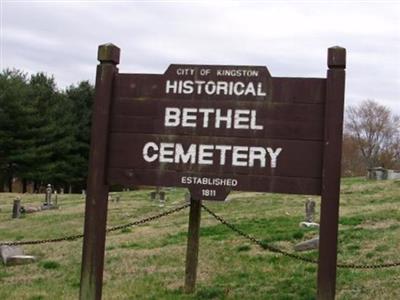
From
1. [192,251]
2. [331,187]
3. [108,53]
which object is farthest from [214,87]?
[192,251]

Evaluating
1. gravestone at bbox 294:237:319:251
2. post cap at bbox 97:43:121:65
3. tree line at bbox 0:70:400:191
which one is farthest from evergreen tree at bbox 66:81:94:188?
post cap at bbox 97:43:121:65

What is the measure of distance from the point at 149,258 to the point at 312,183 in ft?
20.2

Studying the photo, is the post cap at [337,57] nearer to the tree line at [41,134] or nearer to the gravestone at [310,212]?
the gravestone at [310,212]

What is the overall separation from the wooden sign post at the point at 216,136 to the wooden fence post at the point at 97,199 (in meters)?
0.01

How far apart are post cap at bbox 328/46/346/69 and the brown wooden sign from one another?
9.7 inches

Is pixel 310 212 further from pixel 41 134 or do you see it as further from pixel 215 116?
pixel 41 134

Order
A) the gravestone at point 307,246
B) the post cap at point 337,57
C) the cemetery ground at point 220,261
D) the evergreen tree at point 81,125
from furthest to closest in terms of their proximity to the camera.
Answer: the evergreen tree at point 81,125 → the gravestone at point 307,246 → the cemetery ground at point 220,261 → the post cap at point 337,57

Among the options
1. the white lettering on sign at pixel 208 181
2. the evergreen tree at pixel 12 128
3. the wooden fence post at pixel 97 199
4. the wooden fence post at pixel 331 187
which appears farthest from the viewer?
the evergreen tree at pixel 12 128

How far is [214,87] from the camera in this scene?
21.5ft

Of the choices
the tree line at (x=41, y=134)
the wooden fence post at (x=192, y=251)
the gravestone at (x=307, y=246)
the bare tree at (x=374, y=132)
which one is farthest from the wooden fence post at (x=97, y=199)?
the bare tree at (x=374, y=132)

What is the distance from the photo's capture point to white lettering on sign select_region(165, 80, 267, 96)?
6438 millimetres

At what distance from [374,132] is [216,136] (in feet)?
291

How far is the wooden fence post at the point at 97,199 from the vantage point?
21.9 feet

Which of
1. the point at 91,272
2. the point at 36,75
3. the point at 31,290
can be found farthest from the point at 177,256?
the point at 36,75
